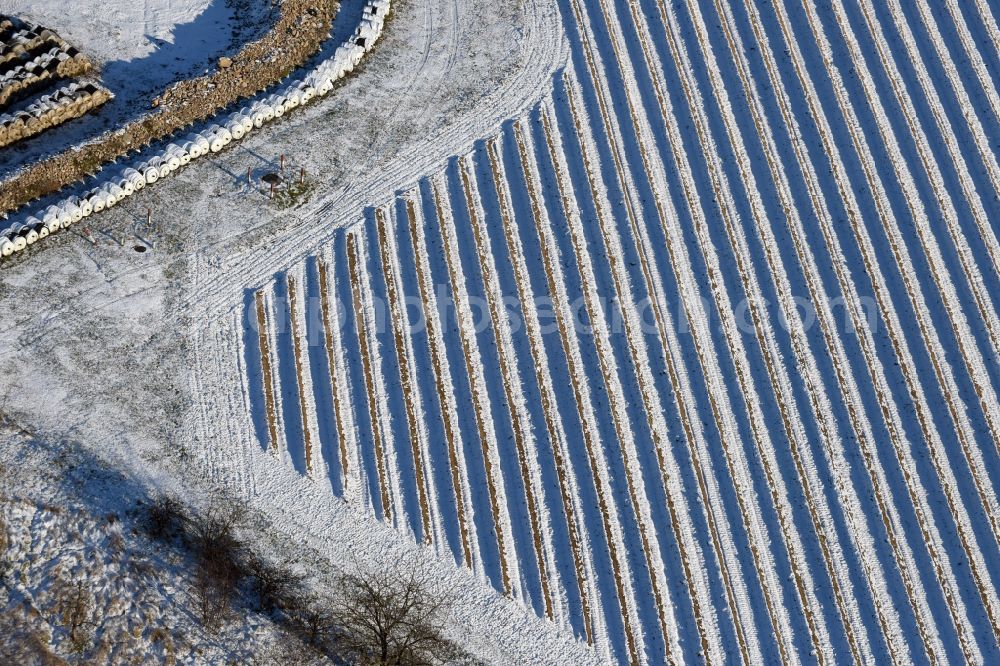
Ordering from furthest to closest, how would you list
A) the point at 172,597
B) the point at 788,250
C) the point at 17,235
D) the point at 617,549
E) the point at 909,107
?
the point at 909,107 < the point at 788,250 < the point at 17,235 < the point at 617,549 < the point at 172,597

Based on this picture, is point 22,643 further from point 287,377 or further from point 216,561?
point 287,377

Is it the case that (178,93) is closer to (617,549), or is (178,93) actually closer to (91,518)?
(91,518)

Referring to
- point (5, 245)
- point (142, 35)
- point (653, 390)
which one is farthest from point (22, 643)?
point (142, 35)

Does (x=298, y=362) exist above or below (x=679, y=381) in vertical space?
below

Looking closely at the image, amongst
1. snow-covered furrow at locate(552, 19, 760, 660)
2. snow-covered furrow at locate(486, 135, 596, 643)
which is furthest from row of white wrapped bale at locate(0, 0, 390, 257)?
snow-covered furrow at locate(552, 19, 760, 660)

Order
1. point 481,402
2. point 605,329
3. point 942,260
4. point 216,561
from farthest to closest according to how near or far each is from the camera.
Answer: point 942,260, point 605,329, point 481,402, point 216,561

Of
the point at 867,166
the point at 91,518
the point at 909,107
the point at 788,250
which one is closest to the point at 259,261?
the point at 91,518

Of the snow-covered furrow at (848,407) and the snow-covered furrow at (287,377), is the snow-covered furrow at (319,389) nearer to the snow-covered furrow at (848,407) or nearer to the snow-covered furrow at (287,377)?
the snow-covered furrow at (287,377)

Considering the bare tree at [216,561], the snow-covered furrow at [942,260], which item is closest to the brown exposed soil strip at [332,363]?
Answer: the bare tree at [216,561]
